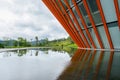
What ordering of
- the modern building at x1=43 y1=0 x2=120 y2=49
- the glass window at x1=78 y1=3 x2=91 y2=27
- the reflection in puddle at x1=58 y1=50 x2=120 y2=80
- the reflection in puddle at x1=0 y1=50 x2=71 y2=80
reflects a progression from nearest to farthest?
the reflection in puddle at x1=58 y1=50 x2=120 y2=80 → the reflection in puddle at x1=0 y1=50 x2=71 y2=80 → the modern building at x1=43 y1=0 x2=120 y2=49 → the glass window at x1=78 y1=3 x2=91 y2=27

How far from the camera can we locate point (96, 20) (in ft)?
79.9

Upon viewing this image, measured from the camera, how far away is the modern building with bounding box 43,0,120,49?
21547mm

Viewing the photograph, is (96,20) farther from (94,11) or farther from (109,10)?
(109,10)

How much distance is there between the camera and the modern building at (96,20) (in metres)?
21.5

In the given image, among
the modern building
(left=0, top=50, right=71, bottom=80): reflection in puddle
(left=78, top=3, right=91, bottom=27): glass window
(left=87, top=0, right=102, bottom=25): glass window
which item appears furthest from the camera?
(left=78, top=3, right=91, bottom=27): glass window

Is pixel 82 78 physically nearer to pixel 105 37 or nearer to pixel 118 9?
pixel 118 9

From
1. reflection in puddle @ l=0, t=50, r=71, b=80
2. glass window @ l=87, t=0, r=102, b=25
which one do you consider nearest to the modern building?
glass window @ l=87, t=0, r=102, b=25

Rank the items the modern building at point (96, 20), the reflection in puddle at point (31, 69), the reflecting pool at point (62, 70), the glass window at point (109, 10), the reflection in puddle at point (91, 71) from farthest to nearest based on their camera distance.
A: 1. the modern building at point (96, 20)
2. the glass window at point (109, 10)
3. the reflection in puddle at point (31, 69)
4. the reflecting pool at point (62, 70)
5. the reflection in puddle at point (91, 71)

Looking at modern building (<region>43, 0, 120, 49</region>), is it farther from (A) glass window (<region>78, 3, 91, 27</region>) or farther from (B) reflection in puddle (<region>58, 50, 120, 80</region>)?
(B) reflection in puddle (<region>58, 50, 120, 80</region>)

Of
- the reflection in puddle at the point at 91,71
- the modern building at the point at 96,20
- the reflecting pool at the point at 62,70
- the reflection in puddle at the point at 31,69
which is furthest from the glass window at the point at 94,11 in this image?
the reflection in puddle at the point at 91,71

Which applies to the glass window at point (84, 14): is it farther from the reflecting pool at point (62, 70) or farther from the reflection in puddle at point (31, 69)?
the reflecting pool at point (62, 70)

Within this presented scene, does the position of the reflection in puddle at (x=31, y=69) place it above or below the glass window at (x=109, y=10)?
below

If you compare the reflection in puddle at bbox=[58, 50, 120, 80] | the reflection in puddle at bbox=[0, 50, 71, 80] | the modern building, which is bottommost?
the reflection in puddle at bbox=[58, 50, 120, 80]

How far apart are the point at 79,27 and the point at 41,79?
72.3 ft
